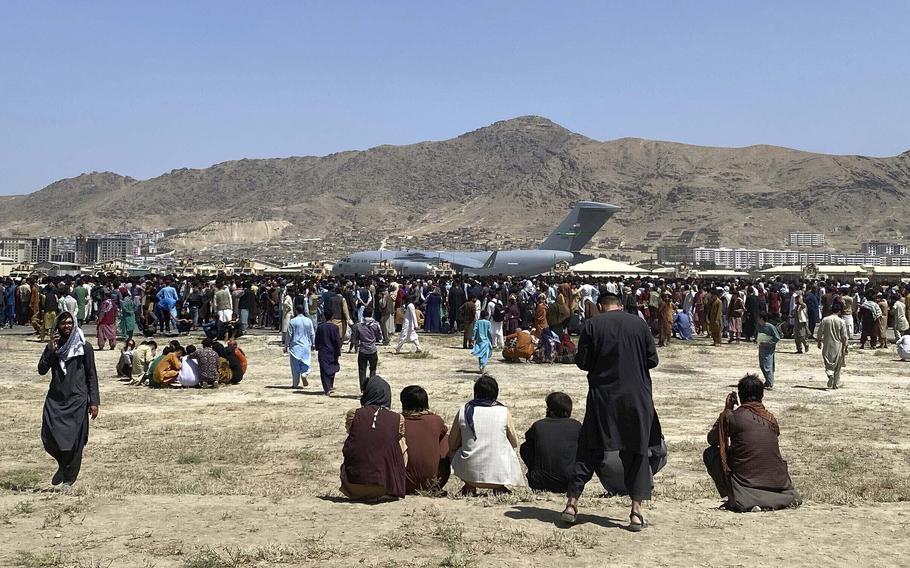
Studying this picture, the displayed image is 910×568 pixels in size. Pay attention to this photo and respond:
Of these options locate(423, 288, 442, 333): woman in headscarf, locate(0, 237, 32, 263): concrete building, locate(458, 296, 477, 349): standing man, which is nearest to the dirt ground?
locate(458, 296, 477, 349): standing man

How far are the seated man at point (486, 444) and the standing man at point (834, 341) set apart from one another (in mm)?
8988

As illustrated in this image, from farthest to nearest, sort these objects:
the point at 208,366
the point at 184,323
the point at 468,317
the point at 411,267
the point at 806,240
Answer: the point at 806,240 < the point at 411,267 < the point at 184,323 < the point at 468,317 < the point at 208,366

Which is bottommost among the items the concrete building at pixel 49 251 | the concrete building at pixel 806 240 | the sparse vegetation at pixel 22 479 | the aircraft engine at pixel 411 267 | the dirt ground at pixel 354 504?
the sparse vegetation at pixel 22 479

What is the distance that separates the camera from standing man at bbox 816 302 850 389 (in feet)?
47.0

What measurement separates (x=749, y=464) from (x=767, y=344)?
7885 mm

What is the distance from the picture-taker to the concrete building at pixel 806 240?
15162 centimetres

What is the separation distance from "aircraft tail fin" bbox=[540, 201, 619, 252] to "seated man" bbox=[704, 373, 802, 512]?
54917 mm

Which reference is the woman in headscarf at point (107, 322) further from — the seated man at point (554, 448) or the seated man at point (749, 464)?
the seated man at point (749, 464)

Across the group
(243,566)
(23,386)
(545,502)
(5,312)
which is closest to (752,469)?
(545,502)

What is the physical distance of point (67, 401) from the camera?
7539mm

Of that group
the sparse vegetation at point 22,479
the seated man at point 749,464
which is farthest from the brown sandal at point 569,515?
the sparse vegetation at point 22,479

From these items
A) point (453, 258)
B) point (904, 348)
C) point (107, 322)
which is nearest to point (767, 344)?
point (904, 348)

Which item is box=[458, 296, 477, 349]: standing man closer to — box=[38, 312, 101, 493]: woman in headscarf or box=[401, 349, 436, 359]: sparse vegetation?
box=[401, 349, 436, 359]: sparse vegetation

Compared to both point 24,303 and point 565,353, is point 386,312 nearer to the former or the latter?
point 565,353
